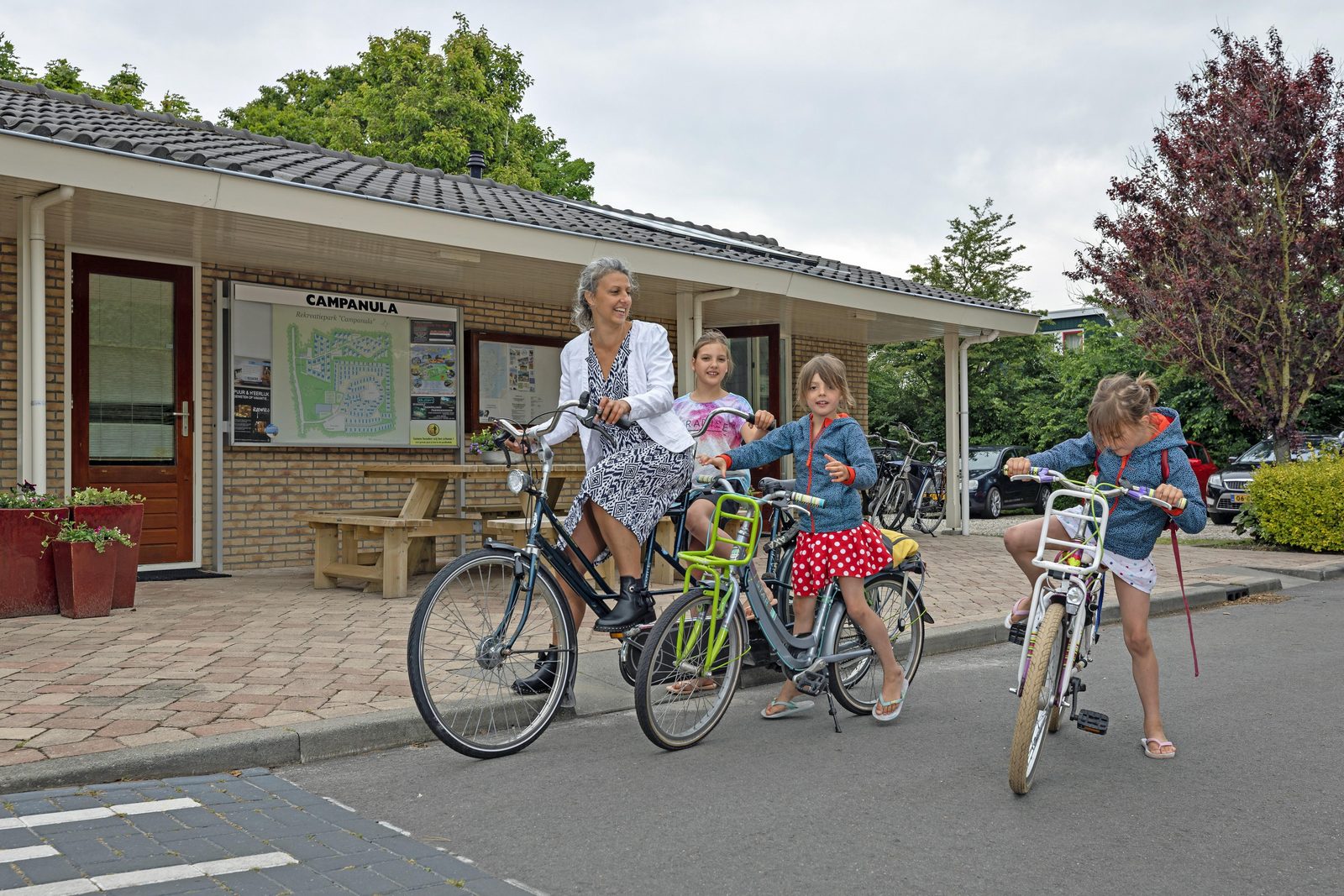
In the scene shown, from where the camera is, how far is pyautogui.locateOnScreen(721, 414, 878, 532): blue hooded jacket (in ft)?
15.3

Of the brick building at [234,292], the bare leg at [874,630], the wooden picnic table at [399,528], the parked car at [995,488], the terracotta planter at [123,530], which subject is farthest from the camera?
the parked car at [995,488]

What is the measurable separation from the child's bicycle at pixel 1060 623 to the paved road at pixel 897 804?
0.62ft

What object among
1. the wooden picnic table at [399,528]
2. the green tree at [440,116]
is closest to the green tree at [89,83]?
the green tree at [440,116]

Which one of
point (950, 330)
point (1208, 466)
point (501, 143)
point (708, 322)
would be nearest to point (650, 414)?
point (708, 322)

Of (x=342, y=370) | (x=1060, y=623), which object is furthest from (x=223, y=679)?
(x=342, y=370)

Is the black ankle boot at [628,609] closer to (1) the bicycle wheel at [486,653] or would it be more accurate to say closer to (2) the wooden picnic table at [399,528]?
(1) the bicycle wheel at [486,653]

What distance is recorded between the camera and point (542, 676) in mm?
4371

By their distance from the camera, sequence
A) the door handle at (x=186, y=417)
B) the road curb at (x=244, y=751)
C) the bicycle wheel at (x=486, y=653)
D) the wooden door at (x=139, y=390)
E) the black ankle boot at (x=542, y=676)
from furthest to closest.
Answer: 1. the door handle at (x=186, y=417)
2. the wooden door at (x=139, y=390)
3. the black ankle boot at (x=542, y=676)
4. the bicycle wheel at (x=486, y=653)
5. the road curb at (x=244, y=751)

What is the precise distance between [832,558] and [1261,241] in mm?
11506

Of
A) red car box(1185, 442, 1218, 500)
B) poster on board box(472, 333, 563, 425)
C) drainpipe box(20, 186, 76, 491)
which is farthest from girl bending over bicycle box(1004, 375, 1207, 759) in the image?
red car box(1185, 442, 1218, 500)

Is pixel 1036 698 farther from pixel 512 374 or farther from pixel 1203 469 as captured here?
pixel 1203 469

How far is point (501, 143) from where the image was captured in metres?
32.4

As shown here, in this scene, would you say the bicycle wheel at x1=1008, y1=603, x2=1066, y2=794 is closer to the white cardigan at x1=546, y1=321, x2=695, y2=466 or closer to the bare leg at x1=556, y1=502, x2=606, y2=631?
the white cardigan at x1=546, y1=321, x2=695, y2=466

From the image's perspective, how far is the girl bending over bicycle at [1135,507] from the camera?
165 inches
